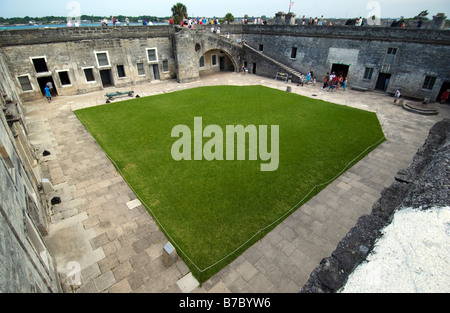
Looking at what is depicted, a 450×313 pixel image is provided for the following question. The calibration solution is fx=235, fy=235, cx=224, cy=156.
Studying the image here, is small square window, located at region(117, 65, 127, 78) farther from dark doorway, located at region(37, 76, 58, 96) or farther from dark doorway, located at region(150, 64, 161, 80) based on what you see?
dark doorway, located at region(37, 76, 58, 96)

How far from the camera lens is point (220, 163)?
12.1 metres

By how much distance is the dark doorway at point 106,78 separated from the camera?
79.3 feet

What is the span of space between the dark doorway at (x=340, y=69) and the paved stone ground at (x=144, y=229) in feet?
43.6

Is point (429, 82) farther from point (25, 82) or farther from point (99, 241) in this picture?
point (25, 82)

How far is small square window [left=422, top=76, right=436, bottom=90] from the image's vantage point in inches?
807

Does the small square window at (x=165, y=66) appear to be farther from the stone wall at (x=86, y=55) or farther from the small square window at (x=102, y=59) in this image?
the small square window at (x=102, y=59)

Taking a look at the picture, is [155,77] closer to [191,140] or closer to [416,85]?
[191,140]

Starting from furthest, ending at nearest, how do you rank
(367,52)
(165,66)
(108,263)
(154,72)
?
(165,66)
(154,72)
(367,52)
(108,263)

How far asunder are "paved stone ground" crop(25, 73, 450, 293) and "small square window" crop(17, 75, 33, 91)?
7.63m

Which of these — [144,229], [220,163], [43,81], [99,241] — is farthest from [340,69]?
[43,81]

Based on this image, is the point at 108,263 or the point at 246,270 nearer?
the point at 246,270

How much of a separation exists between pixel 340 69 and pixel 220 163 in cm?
2140

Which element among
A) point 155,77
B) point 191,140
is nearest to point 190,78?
point 155,77

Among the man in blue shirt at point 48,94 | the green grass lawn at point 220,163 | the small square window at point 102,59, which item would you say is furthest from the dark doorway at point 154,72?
the man in blue shirt at point 48,94
